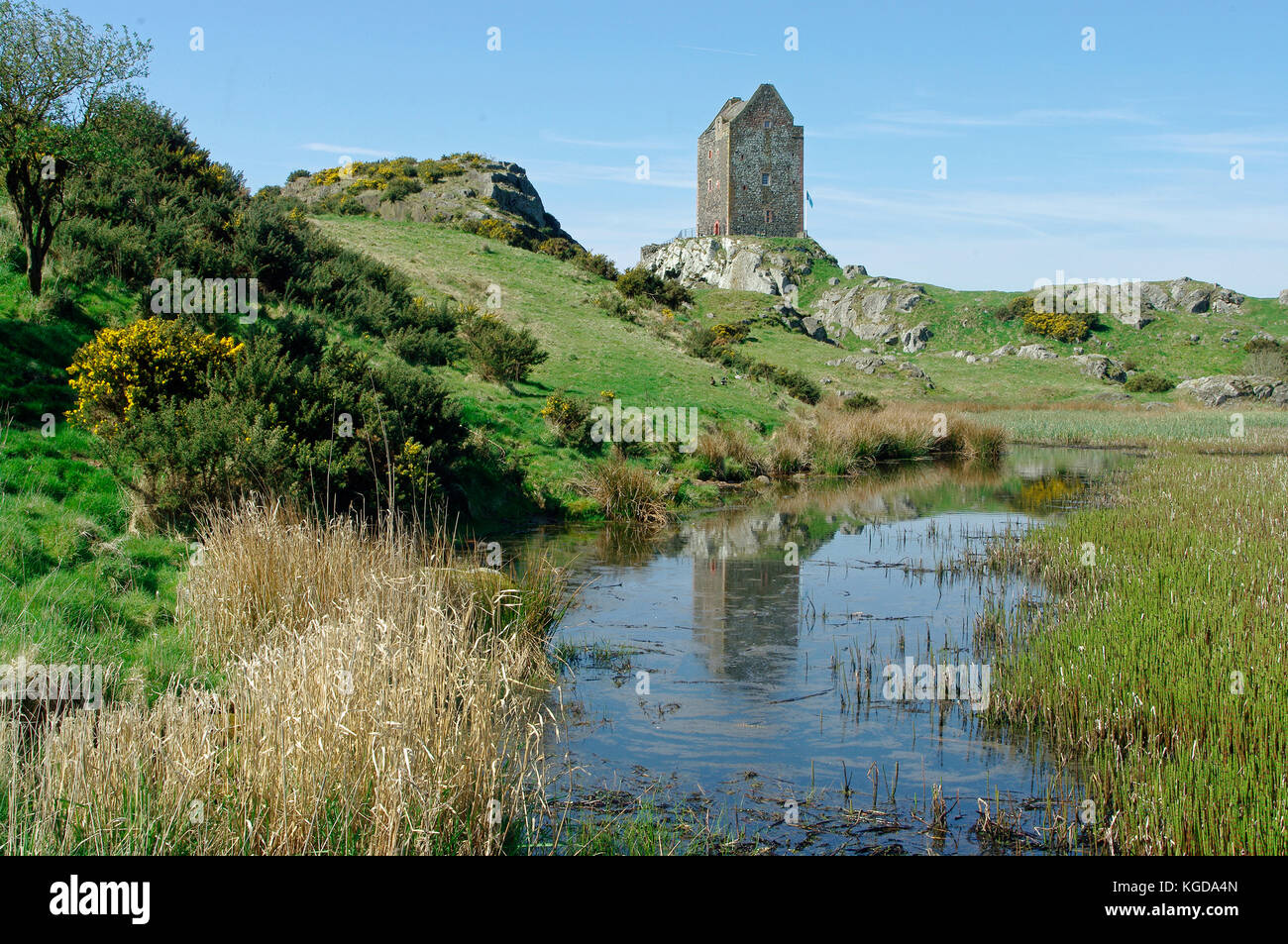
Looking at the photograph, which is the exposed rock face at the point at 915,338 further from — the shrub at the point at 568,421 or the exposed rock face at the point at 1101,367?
the shrub at the point at 568,421

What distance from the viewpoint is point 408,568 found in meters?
8.55

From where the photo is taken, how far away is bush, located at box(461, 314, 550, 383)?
76.6 feet

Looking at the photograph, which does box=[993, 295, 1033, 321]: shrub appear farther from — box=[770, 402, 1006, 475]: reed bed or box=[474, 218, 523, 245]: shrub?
box=[474, 218, 523, 245]: shrub

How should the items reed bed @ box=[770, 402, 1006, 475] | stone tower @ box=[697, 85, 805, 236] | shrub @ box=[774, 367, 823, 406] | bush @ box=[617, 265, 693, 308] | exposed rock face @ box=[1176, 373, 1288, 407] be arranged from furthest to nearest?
stone tower @ box=[697, 85, 805, 236], exposed rock face @ box=[1176, 373, 1288, 407], bush @ box=[617, 265, 693, 308], shrub @ box=[774, 367, 823, 406], reed bed @ box=[770, 402, 1006, 475]

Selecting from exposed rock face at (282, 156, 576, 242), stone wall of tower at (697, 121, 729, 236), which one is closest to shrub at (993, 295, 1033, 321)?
stone wall of tower at (697, 121, 729, 236)

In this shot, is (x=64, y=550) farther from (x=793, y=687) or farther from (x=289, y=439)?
(x=793, y=687)

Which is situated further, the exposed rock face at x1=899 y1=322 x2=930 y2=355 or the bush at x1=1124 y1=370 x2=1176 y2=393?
the exposed rock face at x1=899 y1=322 x2=930 y2=355

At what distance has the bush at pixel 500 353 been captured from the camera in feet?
76.6

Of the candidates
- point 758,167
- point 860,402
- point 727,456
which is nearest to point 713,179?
point 758,167

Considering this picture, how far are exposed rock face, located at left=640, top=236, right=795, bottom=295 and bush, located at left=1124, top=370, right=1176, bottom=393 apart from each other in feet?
88.4

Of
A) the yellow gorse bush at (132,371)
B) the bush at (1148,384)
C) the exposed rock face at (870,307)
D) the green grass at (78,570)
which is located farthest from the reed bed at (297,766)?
the exposed rock face at (870,307)
